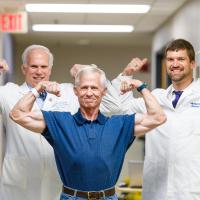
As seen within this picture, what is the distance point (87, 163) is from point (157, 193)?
88cm

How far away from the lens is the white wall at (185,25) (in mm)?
5863

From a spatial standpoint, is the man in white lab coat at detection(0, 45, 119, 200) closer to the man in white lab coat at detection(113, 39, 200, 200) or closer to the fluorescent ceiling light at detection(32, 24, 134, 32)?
the man in white lab coat at detection(113, 39, 200, 200)

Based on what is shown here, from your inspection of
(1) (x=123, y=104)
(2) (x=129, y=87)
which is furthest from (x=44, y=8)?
(2) (x=129, y=87)

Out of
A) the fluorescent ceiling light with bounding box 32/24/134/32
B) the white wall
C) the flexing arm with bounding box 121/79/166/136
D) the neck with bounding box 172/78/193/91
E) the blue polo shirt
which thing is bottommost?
the blue polo shirt

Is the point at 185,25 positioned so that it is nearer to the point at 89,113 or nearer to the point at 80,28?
the point at 80,28

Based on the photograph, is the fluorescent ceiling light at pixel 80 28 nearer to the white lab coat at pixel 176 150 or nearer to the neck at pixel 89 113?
the white lab coat at pixel 176 150

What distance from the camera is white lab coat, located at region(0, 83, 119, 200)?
3410mm

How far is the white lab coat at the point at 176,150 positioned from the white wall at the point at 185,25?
8.08 ft

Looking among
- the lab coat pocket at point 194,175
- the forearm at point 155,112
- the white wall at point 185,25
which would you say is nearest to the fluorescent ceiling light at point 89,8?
the white wall at point 185,25

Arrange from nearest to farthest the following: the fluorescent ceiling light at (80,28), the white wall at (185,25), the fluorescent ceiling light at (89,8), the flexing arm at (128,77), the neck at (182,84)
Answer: the neck at (182,84)
the flexing arm at (128,77)
the white wall at (185,25)
the fluorescent ceiling light at (89,8)
the fluorescent ceiling light at (80,28)

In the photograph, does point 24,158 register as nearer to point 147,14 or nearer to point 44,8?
point 44,8

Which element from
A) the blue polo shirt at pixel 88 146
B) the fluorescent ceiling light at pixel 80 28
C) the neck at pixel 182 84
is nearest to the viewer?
the blue polo shirt at pixel 88 146

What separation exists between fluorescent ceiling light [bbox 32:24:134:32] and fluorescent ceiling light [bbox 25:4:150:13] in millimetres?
1348

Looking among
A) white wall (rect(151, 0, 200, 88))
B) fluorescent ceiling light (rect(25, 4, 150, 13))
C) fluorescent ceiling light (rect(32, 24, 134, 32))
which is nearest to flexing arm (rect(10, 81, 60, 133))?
white wall (rect(151, 0, 200, 88))
